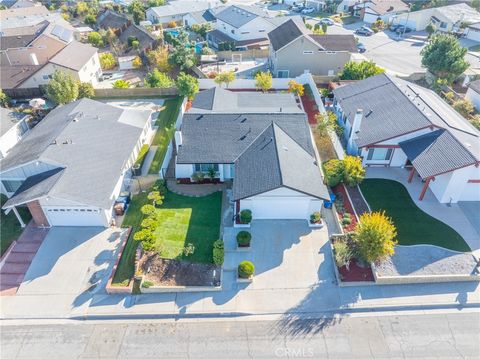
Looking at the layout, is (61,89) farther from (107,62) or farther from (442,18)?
(442,18)

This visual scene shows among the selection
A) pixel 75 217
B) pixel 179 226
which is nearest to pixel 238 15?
pixel 179 226

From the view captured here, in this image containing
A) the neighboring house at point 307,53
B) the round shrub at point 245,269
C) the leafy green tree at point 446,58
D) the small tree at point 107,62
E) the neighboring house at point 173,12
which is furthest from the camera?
the neighboring house at point 173,12

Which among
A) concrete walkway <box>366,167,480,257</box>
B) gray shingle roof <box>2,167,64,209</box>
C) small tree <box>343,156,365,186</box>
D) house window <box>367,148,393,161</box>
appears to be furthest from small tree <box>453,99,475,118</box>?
gray shingle roof <box>2,167,64,209</box>

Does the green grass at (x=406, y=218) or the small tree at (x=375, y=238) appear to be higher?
the small tree at (x=375, y=238)

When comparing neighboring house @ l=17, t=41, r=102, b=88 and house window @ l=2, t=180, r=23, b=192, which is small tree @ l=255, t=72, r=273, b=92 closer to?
neighboring house @ l=17, t=41, r=102, b=88

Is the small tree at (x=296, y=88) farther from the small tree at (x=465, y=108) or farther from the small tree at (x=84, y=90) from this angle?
the small tree at (x=84, y=90)

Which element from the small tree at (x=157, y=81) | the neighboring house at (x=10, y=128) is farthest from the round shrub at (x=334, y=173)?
the neighboring house at (x=10, y=128)
